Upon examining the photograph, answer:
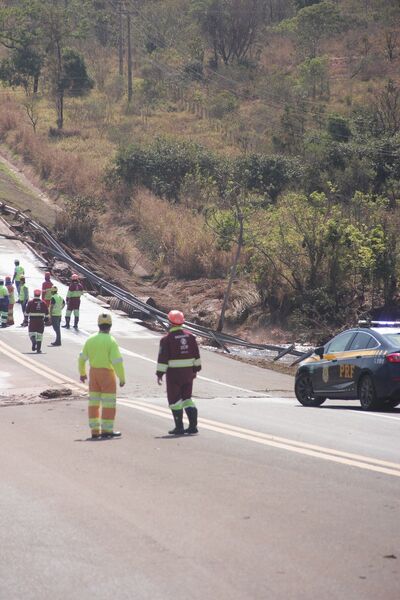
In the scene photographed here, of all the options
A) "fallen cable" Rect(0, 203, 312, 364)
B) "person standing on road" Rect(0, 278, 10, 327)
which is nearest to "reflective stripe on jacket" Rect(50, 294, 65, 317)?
"person standing on road" Rect(0, 278, 10, 327)

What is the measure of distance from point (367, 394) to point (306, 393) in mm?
2121

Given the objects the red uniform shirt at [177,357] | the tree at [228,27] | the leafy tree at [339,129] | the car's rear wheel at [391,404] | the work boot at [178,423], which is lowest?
the car's rear wheel at [391,404]

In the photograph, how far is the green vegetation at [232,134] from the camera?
3750 cm

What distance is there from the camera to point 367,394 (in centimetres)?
1581

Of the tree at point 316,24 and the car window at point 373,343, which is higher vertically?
the tree at point 316,24

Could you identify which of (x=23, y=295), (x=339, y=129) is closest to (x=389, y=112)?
(x=339, y=129)

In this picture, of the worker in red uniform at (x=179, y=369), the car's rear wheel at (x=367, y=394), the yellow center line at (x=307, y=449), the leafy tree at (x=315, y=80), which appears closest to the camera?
the yellow center line at (x=307, y=449)

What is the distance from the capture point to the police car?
50.2 ft

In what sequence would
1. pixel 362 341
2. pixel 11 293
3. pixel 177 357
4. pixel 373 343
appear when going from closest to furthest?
1. pixel 177 357
2. pixel 373 343
3. pixel 362 341
4. pixel 11 293

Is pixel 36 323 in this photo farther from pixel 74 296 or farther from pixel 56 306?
pixel 74 296

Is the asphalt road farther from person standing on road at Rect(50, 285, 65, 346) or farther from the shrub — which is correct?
the shrub

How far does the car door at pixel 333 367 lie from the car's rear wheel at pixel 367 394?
65 cm

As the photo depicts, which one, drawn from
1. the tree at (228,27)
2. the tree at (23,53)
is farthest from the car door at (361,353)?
the tree at (228,27)

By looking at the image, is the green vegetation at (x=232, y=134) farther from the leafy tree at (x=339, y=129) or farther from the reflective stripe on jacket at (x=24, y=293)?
the reflective stripe on jacket at (x=24, y=293)
